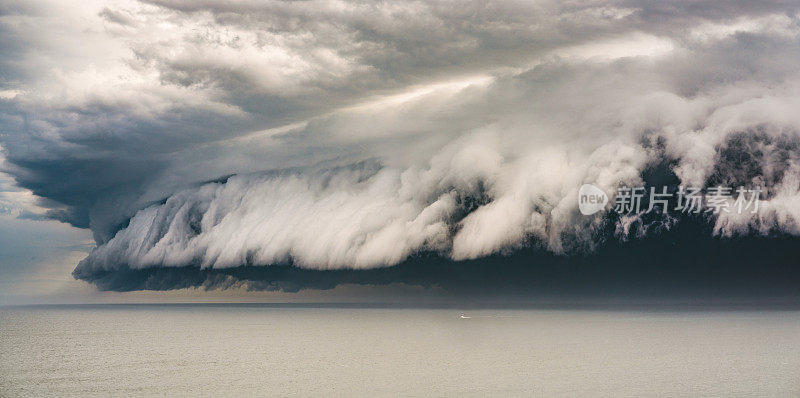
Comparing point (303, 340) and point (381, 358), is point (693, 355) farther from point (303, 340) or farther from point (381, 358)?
point (303, 340)

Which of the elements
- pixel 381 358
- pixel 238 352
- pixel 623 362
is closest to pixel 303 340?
pixel 238 352

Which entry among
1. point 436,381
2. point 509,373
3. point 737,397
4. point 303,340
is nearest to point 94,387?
point 436,381

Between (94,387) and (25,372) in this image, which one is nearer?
(94,387)

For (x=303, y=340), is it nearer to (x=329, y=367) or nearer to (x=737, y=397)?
(x=329, y=367)

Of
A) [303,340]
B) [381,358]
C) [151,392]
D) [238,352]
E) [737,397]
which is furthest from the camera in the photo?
[303,340]

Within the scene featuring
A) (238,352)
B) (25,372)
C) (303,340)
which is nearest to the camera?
(25,372)

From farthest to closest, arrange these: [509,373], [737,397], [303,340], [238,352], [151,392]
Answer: [303,340] < [238,352] < [509,373] < [151,392] < [737,397]

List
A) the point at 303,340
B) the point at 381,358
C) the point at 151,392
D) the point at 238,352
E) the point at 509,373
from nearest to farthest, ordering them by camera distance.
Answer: the point at 151,392, the point at 509,373, the point at 381,358, the point at 238,352, the point at 303,340

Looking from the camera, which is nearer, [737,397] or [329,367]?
[737,397]

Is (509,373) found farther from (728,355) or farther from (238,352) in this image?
(238,352)
